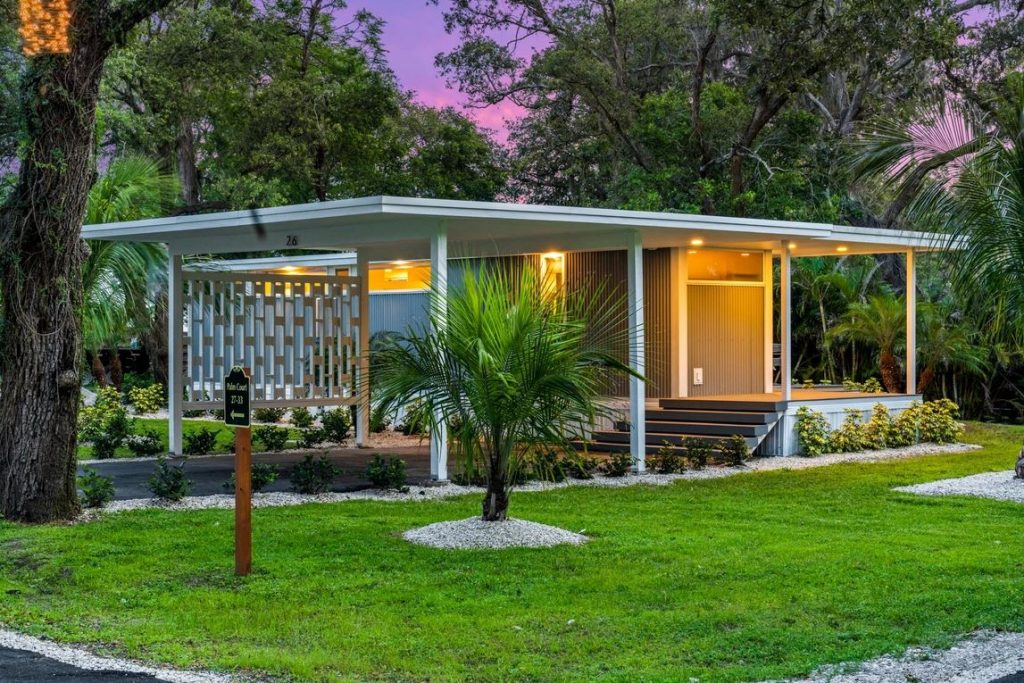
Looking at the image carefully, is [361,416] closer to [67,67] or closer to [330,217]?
[330,217]

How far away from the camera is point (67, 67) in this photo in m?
10.6

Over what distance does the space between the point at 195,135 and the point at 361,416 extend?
57.9 ft

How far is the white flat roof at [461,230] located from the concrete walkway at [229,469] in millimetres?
2654

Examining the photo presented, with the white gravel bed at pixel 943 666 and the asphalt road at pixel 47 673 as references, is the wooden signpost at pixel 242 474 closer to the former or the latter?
the asphalt road at pixel 47 673

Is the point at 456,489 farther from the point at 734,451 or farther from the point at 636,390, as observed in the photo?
the point at 734,451

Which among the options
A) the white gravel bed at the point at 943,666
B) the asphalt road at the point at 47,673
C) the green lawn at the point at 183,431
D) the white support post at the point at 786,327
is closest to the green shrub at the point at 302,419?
the green lawn at the point at 183,431

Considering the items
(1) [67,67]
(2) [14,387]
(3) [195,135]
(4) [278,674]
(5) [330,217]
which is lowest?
(4) [278,674]

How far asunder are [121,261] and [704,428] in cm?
958

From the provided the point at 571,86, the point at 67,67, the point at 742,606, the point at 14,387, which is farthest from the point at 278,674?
the point at 571,86

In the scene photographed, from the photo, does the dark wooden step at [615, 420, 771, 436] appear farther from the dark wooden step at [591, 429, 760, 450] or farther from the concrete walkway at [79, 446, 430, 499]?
the concrete walkway at [79, 446, 430, 499]

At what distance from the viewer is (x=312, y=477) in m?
12.8

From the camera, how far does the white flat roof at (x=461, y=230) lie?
13008 mm

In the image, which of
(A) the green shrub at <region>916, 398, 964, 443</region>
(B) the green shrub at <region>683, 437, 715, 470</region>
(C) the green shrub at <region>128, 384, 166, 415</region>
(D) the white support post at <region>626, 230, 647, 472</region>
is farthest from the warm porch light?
(C) the green shrub at <region>128, 384, 166, 415</region>

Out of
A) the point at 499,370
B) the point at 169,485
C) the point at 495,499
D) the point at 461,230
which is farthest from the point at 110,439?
the point at 499,370
